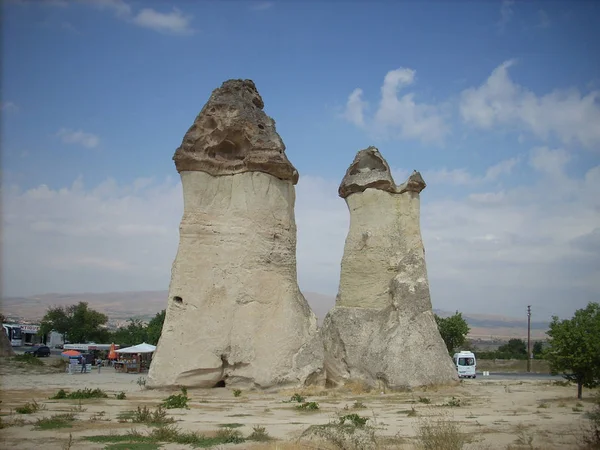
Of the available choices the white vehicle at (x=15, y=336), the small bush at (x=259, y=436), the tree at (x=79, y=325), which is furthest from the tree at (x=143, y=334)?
the small bush at (x=259, y=436)

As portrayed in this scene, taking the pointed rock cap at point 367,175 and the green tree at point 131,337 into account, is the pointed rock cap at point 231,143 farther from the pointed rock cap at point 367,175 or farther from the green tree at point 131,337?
the green tree at point 131,337

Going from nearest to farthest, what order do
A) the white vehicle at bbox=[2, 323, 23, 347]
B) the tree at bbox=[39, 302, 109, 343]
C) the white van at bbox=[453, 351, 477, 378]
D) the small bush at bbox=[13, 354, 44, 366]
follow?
the small bush at bbox=[13, 354, 44, 366] → the white van at bbox=[453, 351, 477, 378] → the tree at bbox=[39, 302, 109, 343] → the white vehicle at bbox=[2, 323, 23, 347]

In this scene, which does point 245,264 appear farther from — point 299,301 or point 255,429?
point 255,429

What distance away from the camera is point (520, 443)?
8398 mm

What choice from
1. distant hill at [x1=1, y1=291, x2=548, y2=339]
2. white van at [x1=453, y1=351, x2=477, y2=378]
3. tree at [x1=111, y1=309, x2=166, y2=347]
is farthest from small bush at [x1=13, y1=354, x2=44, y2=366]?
distant hill at [x1=1, y1=291, x2=548, y2=339]

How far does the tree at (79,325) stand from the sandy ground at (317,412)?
29543mm

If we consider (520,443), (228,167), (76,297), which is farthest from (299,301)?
(76,297)

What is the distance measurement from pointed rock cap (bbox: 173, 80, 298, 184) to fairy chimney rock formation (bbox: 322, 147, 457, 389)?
3859 millimetres

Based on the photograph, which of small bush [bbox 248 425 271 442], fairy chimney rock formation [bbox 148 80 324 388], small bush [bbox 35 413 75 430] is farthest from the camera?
fairy chimney rock formation [bbox 148 80 324 388]

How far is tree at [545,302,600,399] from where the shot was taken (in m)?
14.3

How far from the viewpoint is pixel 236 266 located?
59.8 ft

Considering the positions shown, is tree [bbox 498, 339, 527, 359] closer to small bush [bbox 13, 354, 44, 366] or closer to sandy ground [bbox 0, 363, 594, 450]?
sandy ground [bbox 0, 363, 594, 450]

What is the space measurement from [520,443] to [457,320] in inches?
1155

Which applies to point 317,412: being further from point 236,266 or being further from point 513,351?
point 513,351
